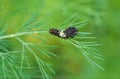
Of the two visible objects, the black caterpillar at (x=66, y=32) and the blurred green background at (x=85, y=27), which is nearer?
the black caterpillar at (x=66, y=32)

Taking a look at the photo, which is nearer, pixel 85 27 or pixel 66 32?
pixel 66 32

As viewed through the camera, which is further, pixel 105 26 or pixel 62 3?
pixel 105 26

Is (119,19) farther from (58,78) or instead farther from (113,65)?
(58,78)

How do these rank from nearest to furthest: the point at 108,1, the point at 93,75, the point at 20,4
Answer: the point at 20,4 → the point at 93,75 → the point at 108,1

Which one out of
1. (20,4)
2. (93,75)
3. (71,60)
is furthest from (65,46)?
(20,4)

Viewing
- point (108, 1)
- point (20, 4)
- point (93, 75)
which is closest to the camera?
point (20, 4)

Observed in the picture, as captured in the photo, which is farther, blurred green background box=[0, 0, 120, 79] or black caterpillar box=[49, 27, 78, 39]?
blurred green background box=[0, 0, 120, 79]

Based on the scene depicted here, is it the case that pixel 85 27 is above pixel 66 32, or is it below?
above

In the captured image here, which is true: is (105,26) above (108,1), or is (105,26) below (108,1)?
below
